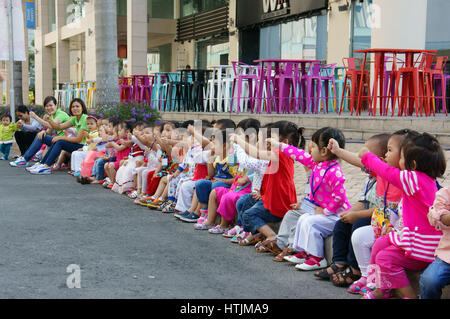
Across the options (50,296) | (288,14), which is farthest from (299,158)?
(288,14)

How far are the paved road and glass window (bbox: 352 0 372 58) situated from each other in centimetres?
879

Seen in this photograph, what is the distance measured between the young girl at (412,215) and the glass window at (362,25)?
10783 millimetres

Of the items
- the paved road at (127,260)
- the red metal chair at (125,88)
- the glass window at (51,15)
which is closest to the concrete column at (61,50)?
the glass window at (51,15)

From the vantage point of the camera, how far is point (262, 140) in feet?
16.6

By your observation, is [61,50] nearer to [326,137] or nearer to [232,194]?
[232,194]

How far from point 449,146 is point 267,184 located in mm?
3740

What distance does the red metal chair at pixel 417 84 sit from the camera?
9680 millimetres

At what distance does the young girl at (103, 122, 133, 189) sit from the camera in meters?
8.31

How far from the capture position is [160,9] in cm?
2609

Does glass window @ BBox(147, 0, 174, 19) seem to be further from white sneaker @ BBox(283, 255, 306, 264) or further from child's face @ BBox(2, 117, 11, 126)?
white sneaker @ BBox(283, 255, 306, 264)

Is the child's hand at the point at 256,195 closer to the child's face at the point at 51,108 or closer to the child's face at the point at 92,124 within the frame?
the child's face at the point at 92,124

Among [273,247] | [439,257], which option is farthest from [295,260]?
[439,257]

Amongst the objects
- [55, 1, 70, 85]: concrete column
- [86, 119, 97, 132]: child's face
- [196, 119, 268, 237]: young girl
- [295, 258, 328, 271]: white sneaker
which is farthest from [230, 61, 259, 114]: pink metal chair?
[55, 1, 70, 85]: concrete column

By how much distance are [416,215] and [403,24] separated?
10.1 meters
